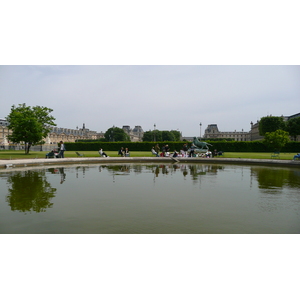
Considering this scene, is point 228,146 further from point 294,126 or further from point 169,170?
point 294,126

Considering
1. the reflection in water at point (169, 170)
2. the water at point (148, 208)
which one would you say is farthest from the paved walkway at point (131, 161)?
the water at point (148, 208)

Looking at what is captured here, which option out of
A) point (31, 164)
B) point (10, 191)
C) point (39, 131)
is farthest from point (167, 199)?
point (39, 131)

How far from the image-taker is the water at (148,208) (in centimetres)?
528

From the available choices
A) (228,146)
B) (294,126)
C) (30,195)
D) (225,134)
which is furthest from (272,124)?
(225,134)

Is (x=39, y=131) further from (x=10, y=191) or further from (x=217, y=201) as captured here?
(x=217, y=201)

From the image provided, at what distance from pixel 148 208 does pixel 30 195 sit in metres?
3.98

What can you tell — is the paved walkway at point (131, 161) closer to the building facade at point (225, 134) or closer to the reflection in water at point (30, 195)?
the reflection in water at point (30, 195)

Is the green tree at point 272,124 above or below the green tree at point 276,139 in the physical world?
above

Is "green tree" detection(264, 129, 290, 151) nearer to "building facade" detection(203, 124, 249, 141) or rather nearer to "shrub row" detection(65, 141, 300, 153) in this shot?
"shrub row" detection(65, 141, 300, 153)

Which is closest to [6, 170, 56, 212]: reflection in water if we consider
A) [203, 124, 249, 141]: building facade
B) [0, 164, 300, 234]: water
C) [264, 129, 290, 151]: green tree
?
[0, 164, 300, 234]: water

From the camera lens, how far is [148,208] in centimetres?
663

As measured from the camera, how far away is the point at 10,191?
8703mm

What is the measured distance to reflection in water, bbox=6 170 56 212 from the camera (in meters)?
6.75

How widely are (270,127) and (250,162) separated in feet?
180
